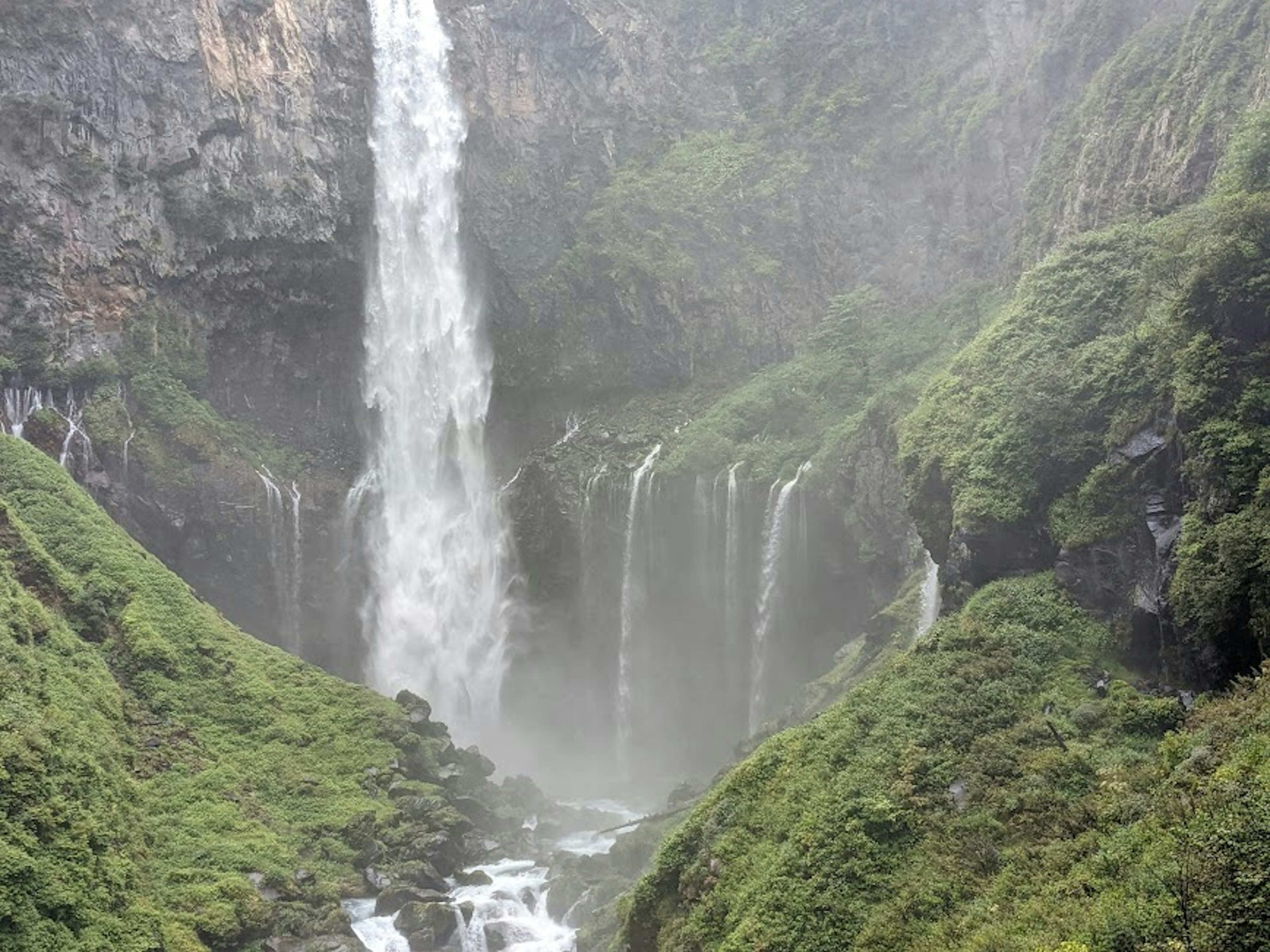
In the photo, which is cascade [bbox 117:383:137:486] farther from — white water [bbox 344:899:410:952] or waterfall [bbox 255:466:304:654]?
white water [bbox 344:899:410:952]

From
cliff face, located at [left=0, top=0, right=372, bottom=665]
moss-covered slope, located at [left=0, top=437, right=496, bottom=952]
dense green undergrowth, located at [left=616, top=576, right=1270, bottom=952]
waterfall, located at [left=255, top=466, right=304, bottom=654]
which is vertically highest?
cliff face, located at [left=0, top=0, right=372, bottom=665]

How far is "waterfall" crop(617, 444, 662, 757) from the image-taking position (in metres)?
38.4

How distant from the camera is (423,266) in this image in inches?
1688

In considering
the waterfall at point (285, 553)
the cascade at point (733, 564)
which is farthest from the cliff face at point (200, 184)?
the cascade at point (733, 564)

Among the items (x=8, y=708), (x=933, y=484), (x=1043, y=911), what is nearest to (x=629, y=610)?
(x=933, y=484)

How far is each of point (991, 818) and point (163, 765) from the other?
59.2ft

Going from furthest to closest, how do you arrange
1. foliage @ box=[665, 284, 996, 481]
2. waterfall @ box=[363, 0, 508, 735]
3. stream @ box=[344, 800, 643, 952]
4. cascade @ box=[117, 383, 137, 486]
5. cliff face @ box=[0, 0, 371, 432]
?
waterfall @ box=[363, 0, 508, 735] → foliage @ box=[665, 284, 996, 481] → cascade @ box=[117, 383, 137, 486] → cliff face @ box=[0, 0, 371, 432] → stream @ box=[344, 800, 643, 952]

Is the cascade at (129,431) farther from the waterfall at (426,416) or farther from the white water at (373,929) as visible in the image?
the white water at (373,929)

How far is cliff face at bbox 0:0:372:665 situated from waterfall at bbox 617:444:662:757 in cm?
1127

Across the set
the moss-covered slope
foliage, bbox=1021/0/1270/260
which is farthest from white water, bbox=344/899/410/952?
foliage, bbox=1021/0/1270/260

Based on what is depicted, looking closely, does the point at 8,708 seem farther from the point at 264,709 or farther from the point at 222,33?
the point at 222,33

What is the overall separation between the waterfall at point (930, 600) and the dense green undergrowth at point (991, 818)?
5.61 metres

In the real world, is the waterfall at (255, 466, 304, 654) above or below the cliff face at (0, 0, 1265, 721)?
below

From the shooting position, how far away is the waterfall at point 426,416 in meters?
40.6
